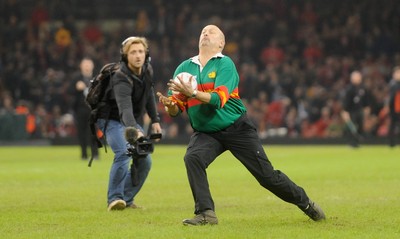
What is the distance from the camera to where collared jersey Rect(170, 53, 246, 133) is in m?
11.2

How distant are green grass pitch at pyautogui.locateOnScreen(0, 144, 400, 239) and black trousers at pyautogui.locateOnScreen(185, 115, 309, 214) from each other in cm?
34

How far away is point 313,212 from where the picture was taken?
38.1 ft

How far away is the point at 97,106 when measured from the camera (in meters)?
13.6

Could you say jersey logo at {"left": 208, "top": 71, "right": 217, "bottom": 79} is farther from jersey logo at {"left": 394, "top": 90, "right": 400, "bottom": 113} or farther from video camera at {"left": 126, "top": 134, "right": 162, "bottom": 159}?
jersey logo at {"left": 394, "top": 90, "right": 400, "bottom": 113}

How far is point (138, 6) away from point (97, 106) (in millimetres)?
30788

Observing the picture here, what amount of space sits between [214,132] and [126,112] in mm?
1925

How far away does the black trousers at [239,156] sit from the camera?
11250 mm

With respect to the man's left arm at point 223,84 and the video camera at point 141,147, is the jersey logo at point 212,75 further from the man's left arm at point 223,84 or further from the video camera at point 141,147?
the video camera at point 141,147

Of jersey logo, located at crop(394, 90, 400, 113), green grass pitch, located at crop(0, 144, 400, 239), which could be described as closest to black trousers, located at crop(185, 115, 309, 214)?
green grass pitch, located at crop(0, 144, 400, 239)

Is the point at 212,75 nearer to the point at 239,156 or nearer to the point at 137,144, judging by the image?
the point at 239,156

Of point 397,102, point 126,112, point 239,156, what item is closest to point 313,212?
point 239,156

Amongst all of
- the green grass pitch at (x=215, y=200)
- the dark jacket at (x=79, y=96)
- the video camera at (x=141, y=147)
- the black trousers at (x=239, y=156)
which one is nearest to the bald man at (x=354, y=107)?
the green grass pitch at (x=215, y=200)

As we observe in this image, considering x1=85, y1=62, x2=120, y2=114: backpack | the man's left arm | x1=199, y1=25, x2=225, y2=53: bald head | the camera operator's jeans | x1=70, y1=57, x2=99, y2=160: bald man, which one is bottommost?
x1=70, y1=57, x2=99, y2=160: bald man

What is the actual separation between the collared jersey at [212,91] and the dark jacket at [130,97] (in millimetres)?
1751
